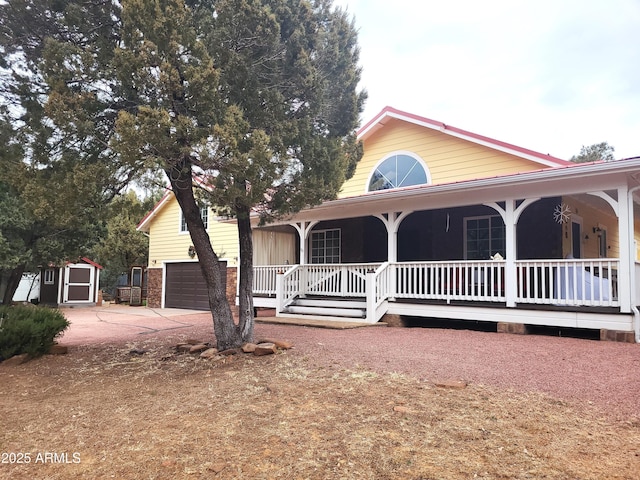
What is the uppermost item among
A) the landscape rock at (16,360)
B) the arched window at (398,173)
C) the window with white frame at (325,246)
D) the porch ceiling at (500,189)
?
the arched window at (398,173)

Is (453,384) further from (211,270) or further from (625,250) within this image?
(625,250)

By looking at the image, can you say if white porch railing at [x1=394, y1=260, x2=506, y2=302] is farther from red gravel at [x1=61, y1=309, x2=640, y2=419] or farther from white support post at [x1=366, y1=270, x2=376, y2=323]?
red gravel at [x1=61, y1=309, x2=640, y2=419]

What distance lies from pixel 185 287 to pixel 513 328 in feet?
44.1

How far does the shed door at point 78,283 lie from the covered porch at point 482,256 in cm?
1344

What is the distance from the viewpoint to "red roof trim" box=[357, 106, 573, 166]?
36.2ft

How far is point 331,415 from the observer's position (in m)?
3.95

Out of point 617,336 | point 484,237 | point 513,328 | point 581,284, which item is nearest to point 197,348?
point 513,328

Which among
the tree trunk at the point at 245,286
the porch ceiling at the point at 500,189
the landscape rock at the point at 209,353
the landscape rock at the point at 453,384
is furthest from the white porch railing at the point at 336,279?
the landscape rock at the point at 453,384

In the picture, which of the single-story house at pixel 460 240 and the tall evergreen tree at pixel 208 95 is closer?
the tall evergreen tree at pixel 208 95

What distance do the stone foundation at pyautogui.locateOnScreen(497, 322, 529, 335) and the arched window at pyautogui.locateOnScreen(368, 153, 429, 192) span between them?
17.5 feet

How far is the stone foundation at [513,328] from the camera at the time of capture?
8555mm

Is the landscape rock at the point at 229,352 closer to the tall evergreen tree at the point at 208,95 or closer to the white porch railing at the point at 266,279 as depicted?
the tall evergreen tree at the point at 208,95

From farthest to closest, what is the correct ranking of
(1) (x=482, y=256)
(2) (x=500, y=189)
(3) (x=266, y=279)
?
(3) (x=266, y=279) < (1) (x=482, y=256) < (2) (x=500, y=189)

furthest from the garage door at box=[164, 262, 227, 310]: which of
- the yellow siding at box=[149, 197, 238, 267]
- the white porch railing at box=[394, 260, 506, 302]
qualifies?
the white porch railing at box=[394, 260, 506, 302]
